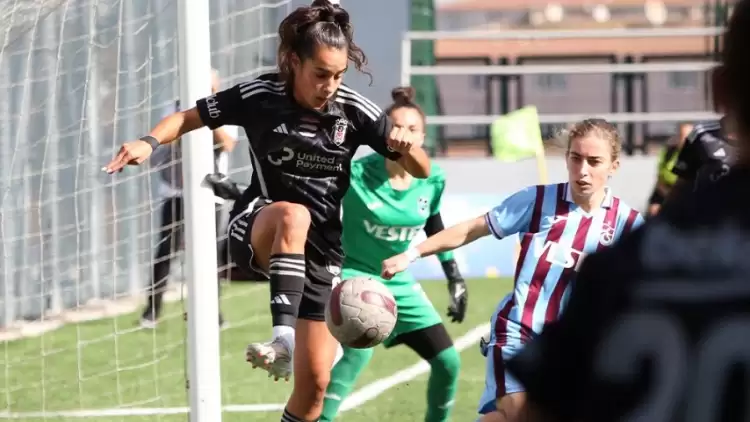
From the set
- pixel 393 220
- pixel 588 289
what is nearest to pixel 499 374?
pixel 393 220

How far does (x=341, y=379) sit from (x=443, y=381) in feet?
1.56

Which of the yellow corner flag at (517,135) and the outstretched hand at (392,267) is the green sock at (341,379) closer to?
the outstretched hand at (392,267)

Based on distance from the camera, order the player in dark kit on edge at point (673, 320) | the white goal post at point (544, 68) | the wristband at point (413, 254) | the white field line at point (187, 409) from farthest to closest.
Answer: the white goal post at point (544, 68)
the white field line at point (187, 409)
the wristband at point (413, 254)
the player in dark kit on edge at point (673, 320)

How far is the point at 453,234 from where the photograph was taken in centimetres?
507

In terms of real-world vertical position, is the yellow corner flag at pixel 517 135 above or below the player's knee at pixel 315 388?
above

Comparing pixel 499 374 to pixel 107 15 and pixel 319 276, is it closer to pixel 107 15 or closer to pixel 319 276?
pixel 319 276

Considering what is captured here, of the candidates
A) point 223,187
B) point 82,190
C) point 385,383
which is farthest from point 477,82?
point 223,187

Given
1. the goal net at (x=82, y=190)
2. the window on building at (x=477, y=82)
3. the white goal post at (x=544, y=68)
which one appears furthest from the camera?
the window on building at (x=477, y=82)

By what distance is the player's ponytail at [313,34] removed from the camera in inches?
199

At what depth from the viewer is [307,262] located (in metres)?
5.28

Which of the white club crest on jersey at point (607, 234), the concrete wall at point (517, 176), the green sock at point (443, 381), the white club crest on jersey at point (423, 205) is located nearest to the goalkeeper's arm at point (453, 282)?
the white club crest on jersey at point (423, 205)

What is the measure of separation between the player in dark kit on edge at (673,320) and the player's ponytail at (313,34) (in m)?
3.43

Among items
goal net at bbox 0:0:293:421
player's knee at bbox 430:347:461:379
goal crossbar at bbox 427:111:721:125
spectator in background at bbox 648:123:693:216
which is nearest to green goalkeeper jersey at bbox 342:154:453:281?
player's knee at bbox 430:347:461:379

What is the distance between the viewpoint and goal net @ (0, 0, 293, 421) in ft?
22.6
